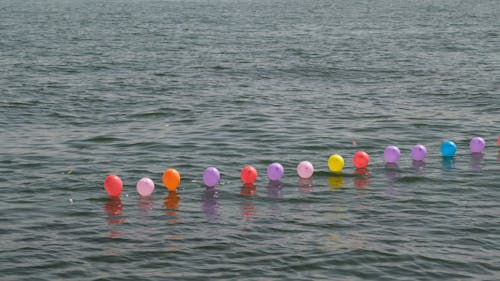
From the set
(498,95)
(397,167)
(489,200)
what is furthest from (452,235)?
(498,95)

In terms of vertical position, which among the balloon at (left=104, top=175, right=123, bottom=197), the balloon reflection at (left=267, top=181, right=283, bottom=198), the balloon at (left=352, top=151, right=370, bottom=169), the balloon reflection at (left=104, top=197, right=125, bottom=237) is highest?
the balloon at (left=352, top=151, right=370, bottom=169)

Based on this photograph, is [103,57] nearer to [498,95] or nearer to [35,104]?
[35,104]

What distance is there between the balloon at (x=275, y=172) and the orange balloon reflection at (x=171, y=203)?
2550mm

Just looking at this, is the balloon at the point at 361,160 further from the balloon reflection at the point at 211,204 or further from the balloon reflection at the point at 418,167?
the balloon reflection at the point at 211,204

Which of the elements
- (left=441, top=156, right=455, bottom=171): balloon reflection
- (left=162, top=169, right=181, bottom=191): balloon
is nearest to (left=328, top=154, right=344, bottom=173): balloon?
(left=441, top=156, right=455, bottom=171): balloon reflection

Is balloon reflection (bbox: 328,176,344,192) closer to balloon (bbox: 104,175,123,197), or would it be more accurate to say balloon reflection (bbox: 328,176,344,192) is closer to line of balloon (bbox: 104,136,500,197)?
line of balloon (bbox: 104,136,500,197)

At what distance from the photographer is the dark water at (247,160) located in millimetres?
16656

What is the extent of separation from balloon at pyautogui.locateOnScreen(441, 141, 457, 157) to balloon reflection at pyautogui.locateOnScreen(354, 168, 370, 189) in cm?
274

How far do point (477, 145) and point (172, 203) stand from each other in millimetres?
9736

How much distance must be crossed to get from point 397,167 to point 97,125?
1110 centimetres

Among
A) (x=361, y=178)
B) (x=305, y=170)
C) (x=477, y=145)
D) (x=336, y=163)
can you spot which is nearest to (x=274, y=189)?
(x=305, y=170)

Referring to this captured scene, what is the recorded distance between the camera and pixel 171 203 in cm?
2017

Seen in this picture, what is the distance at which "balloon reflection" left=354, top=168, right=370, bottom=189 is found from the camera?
21.8 m

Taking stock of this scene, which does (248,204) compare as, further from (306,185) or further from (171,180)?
(306,185)
